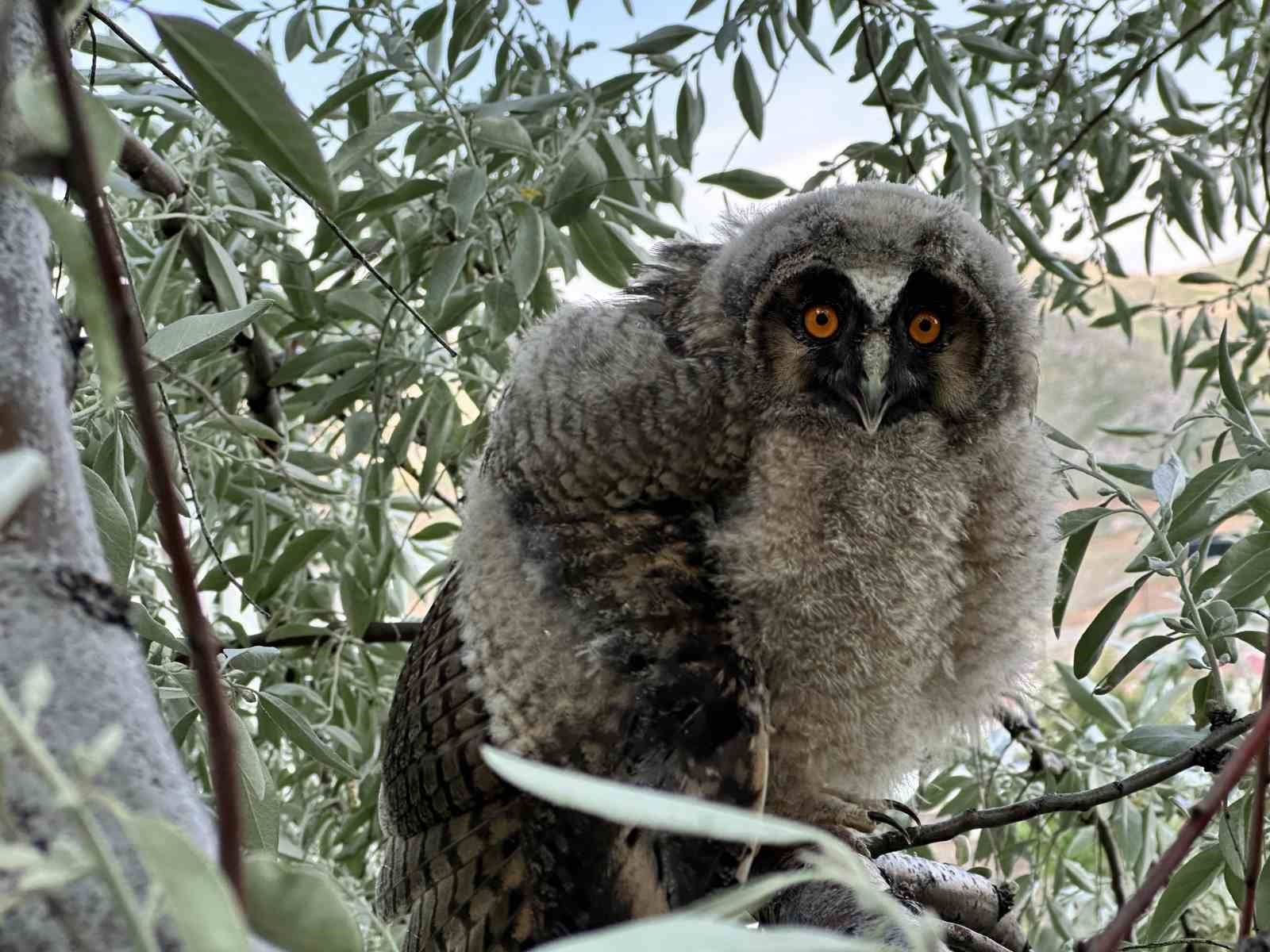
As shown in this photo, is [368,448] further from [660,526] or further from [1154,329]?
[1154,329]

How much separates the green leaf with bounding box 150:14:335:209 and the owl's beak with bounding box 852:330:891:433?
0.92m

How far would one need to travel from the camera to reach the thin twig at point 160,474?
12.3 inches

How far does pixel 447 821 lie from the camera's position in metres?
1.42

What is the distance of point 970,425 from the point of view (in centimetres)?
147

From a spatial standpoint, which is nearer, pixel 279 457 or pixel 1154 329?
pixel 279 457

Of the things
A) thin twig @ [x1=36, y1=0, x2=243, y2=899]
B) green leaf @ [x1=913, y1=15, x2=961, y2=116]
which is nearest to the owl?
green leaf @ [x1=913, y1=15, x2=961, y2=116]

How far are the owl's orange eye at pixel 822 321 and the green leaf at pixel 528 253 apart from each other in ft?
1.30

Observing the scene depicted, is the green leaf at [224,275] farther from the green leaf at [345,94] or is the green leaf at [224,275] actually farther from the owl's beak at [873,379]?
the owl's beak at [873,379]

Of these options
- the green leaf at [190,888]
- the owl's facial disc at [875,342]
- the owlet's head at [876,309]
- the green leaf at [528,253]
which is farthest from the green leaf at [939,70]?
the green leaf at [190,888]

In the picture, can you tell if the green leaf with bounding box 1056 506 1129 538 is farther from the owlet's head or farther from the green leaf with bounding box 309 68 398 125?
the green leaf with bounding box 309 68 398 125

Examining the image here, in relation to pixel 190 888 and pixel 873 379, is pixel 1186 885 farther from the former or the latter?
pixel 190 888

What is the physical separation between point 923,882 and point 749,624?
350mm

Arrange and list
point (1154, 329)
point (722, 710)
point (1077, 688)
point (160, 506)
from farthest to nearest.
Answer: point (1154, 329), point (1077, 688), point (722, 710), point (160, 506)

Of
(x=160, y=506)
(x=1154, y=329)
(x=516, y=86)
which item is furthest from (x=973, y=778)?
(x=1154, y=329)
